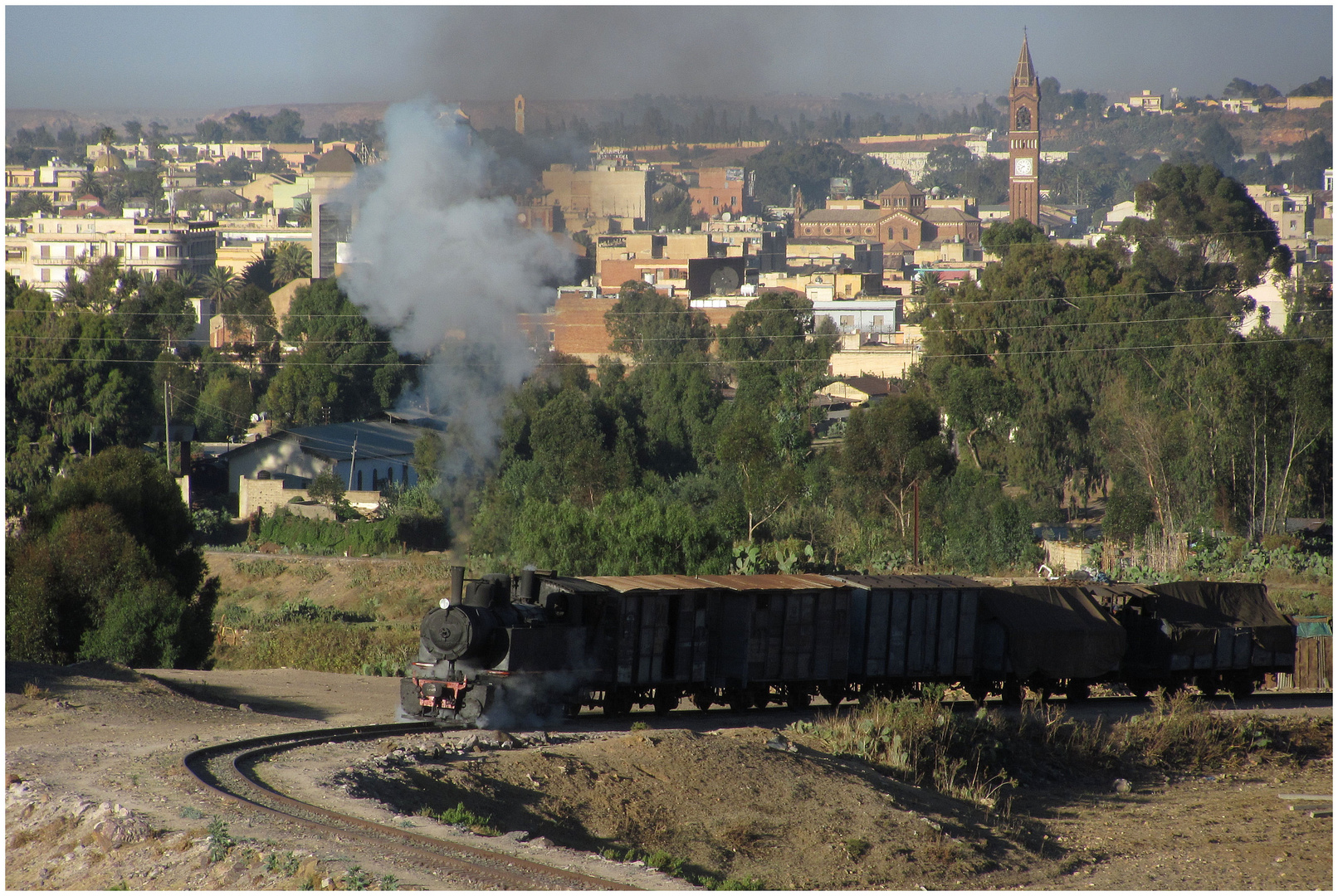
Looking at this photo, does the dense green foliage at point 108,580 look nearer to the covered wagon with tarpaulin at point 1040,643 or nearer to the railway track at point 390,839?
the railway track at point 390,839

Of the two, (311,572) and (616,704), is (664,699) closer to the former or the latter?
(616,704)

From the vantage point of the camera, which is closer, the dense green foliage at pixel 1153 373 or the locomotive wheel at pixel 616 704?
the locomotive wheel at pixel 616 704

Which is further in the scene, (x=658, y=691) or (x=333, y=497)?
(x=333, y=497)

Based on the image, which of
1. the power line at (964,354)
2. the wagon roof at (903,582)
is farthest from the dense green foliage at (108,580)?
the power line at (964,354)

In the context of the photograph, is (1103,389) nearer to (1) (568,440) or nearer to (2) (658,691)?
(1) (568,440)

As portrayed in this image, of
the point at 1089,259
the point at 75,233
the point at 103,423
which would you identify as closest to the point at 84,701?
the point at 103,423

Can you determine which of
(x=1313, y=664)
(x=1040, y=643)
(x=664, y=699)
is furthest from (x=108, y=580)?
(x=1313, y=664)

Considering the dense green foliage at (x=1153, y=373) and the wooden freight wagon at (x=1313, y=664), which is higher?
the dense green foliage at (x=1153, y=373)
